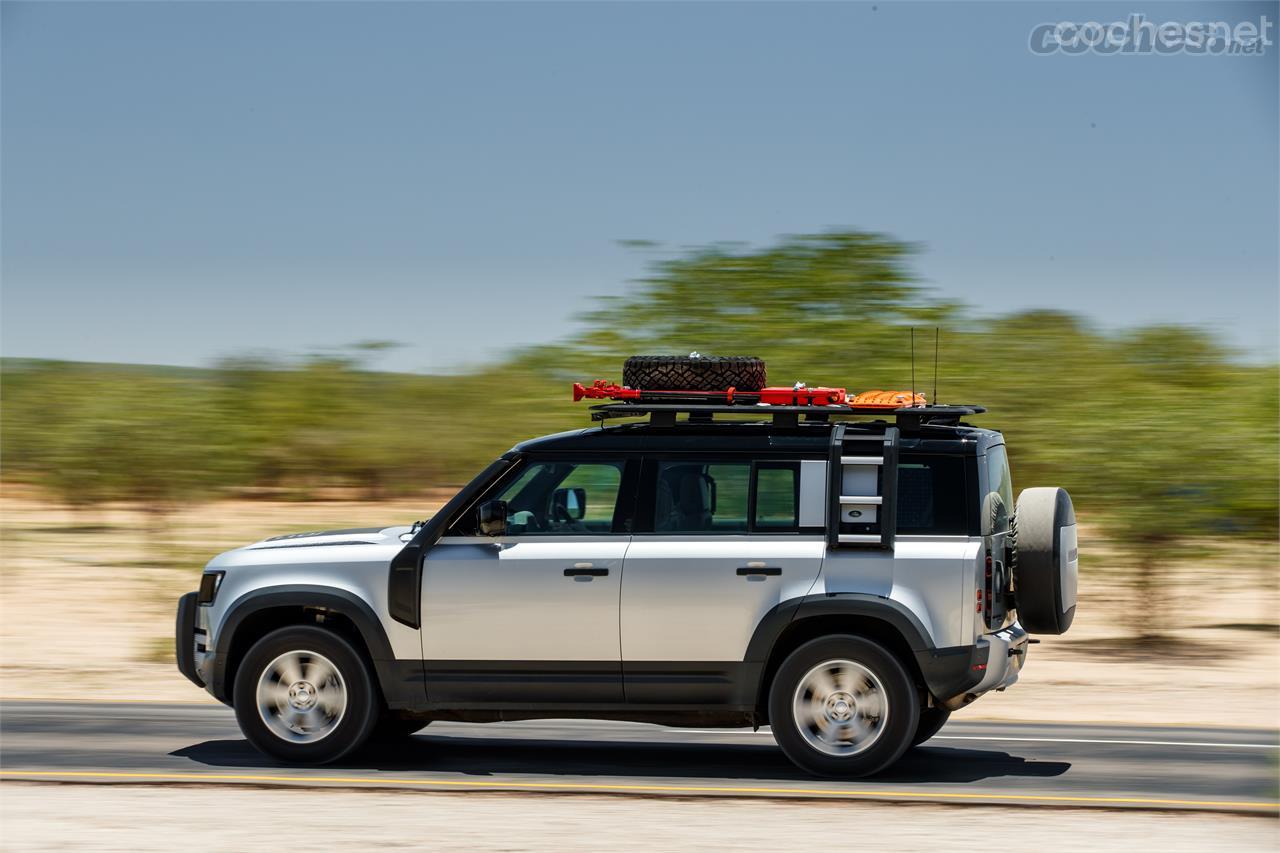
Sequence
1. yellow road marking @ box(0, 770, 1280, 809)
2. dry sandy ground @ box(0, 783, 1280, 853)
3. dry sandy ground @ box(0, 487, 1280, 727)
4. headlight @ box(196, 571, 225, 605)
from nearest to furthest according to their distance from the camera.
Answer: dry sandy ground @ box(0, 783, 1280, 853) → yellow road marking @ box(0, 770, 1280, 809) → headlight @ box(196, 571, 225, 605) → dry sandy ground @ box(0, 487, 1280, 727)

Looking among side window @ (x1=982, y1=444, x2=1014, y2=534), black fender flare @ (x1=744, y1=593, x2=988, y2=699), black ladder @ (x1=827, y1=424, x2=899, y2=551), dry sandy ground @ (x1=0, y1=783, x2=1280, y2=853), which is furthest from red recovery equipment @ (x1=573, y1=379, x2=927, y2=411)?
dry sandy ground @ (x1=0, y1=783, x2=1280, y2=853)

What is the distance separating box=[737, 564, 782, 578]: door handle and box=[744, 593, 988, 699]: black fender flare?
17cm

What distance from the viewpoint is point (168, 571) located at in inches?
985

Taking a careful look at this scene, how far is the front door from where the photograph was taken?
28.0 ft

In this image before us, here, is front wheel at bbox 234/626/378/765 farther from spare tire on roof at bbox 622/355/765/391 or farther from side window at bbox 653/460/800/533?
spare tire on roof at bbox 622/355/765/391

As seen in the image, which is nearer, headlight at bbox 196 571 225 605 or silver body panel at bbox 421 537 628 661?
silver body panel at bbox 421 537 628 661

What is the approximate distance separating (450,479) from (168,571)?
15.8ft

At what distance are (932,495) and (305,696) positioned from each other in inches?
141

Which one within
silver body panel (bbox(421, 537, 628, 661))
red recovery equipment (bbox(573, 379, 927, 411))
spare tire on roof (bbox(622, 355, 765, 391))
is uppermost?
spare tire on roof (bbox(622, 355, 765, 391))

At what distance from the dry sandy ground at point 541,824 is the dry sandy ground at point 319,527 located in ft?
14.1

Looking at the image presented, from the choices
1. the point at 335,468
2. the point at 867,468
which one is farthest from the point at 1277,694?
the point at 335,468

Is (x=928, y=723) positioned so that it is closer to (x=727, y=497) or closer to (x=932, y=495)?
(x=932, y=495)

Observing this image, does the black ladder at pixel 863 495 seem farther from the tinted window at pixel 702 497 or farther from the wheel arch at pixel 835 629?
the tinted window at pixel 702 497

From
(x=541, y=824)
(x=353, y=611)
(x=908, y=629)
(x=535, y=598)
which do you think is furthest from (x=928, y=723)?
(x=353, y=611)
